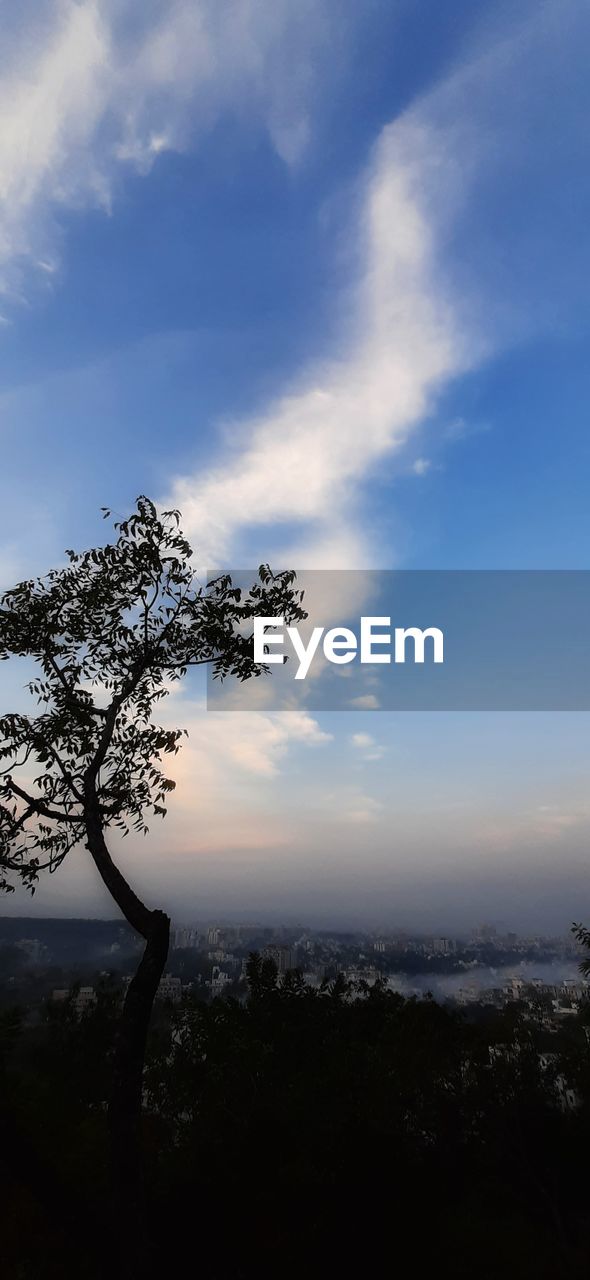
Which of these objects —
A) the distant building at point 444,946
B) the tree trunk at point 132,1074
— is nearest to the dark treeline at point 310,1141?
the tree trunk at point 132,1074

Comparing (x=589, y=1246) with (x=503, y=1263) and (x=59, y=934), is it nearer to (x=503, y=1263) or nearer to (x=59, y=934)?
(x=503, y=1263)

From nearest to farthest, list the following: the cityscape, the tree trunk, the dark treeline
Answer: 1. the tree trunk
2. the dark treeline
3. the cityscape

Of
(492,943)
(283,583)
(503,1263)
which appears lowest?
(492,943)

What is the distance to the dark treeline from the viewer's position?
8.94 meters

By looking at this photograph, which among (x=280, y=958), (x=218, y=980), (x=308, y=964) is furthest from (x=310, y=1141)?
(x=308, y=964)

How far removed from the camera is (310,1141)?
41.6 feet

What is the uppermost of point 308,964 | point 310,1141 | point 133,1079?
point 133,1079

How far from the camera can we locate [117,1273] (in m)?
6.73

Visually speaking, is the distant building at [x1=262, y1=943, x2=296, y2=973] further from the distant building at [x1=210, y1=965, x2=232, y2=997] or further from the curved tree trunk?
the curved tree trunk

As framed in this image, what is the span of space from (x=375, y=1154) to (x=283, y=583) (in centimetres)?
1047

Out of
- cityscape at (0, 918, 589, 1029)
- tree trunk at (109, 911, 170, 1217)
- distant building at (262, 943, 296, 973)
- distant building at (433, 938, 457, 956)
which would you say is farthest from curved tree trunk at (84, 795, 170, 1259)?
distant building at (433, 938, 457, 956)

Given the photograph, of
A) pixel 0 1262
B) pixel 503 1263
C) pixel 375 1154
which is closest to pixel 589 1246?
pixel 503 1263

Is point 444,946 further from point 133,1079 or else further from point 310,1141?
point 133,1079

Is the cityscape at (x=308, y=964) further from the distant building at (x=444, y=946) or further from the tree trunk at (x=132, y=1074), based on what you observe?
the tree trunk at (x=132, y=1074)
